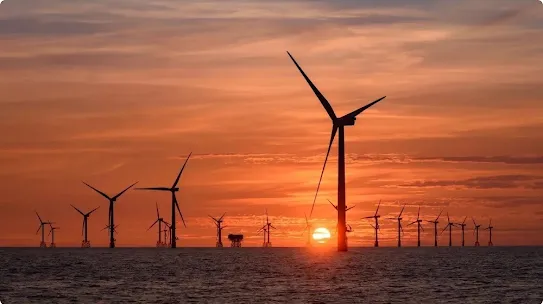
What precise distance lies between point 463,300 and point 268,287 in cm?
2991

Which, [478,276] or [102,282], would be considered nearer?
[102,282]

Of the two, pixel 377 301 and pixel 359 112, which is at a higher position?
pixel 359 112

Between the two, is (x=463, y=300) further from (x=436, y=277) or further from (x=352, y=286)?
(x=436, y=277)

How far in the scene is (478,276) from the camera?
535ft

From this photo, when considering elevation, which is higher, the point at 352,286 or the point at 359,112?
the point at 359,112

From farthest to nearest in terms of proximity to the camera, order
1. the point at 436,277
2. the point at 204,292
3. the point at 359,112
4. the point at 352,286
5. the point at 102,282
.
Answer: the point at 359,112 < the point at 436,277 < the point at 102,282 < the point at 352,286 < the point at 204,292

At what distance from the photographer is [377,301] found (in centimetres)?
10619

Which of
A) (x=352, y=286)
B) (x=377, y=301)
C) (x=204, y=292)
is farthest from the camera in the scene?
(x=352, y=286)

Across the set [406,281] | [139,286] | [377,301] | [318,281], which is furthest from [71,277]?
[377,301]

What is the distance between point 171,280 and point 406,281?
36526mm

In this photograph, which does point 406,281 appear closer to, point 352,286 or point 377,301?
point 352,286

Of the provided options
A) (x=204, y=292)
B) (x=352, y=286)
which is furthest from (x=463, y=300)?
(x=204, y=292)

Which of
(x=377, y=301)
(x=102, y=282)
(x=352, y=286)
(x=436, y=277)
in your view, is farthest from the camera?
(x=436, y=277)

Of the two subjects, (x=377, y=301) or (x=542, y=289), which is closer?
(x=377, y=301)
